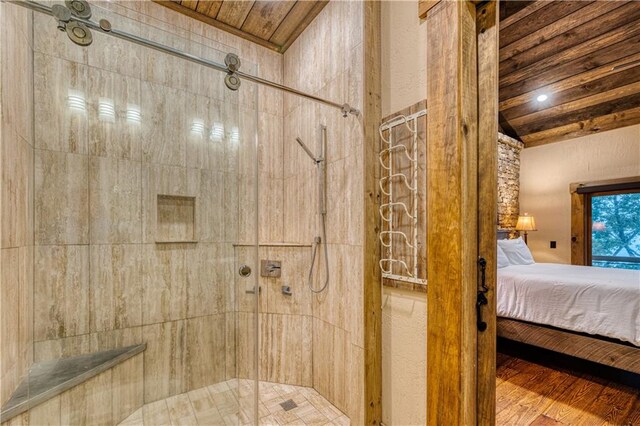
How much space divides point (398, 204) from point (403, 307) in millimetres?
535

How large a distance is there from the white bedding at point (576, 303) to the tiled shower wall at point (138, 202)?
105 inches

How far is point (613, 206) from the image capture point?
15.0 feet

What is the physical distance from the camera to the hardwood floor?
74.1 inches

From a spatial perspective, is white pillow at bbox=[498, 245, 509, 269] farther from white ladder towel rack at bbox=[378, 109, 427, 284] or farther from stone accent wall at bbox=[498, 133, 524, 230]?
white ladder towel rack at bbox=[378, 109, 427, 284]

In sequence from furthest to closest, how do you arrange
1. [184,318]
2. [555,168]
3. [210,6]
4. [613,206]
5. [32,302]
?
[555,168], [613,206], [210,6], [184,318], [32,302]

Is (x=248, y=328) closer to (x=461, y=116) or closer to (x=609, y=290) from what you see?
(x=461, y=116)

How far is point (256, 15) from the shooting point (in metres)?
2.23

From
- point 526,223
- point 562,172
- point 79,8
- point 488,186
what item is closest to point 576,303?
point 488,186

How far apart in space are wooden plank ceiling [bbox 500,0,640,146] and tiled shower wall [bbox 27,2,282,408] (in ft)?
9.70

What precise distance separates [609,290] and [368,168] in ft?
7.87

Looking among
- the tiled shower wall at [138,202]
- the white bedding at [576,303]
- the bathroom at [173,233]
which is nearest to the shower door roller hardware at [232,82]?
the bathroom at [173,233]

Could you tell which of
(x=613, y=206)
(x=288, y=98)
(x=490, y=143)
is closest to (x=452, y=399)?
(x=490, y=143)

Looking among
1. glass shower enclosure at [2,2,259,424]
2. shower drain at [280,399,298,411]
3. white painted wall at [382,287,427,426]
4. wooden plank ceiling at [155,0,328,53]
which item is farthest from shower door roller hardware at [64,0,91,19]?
shower drain at [280,399,298,411]

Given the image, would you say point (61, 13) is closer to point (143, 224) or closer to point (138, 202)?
point (138, 202)
